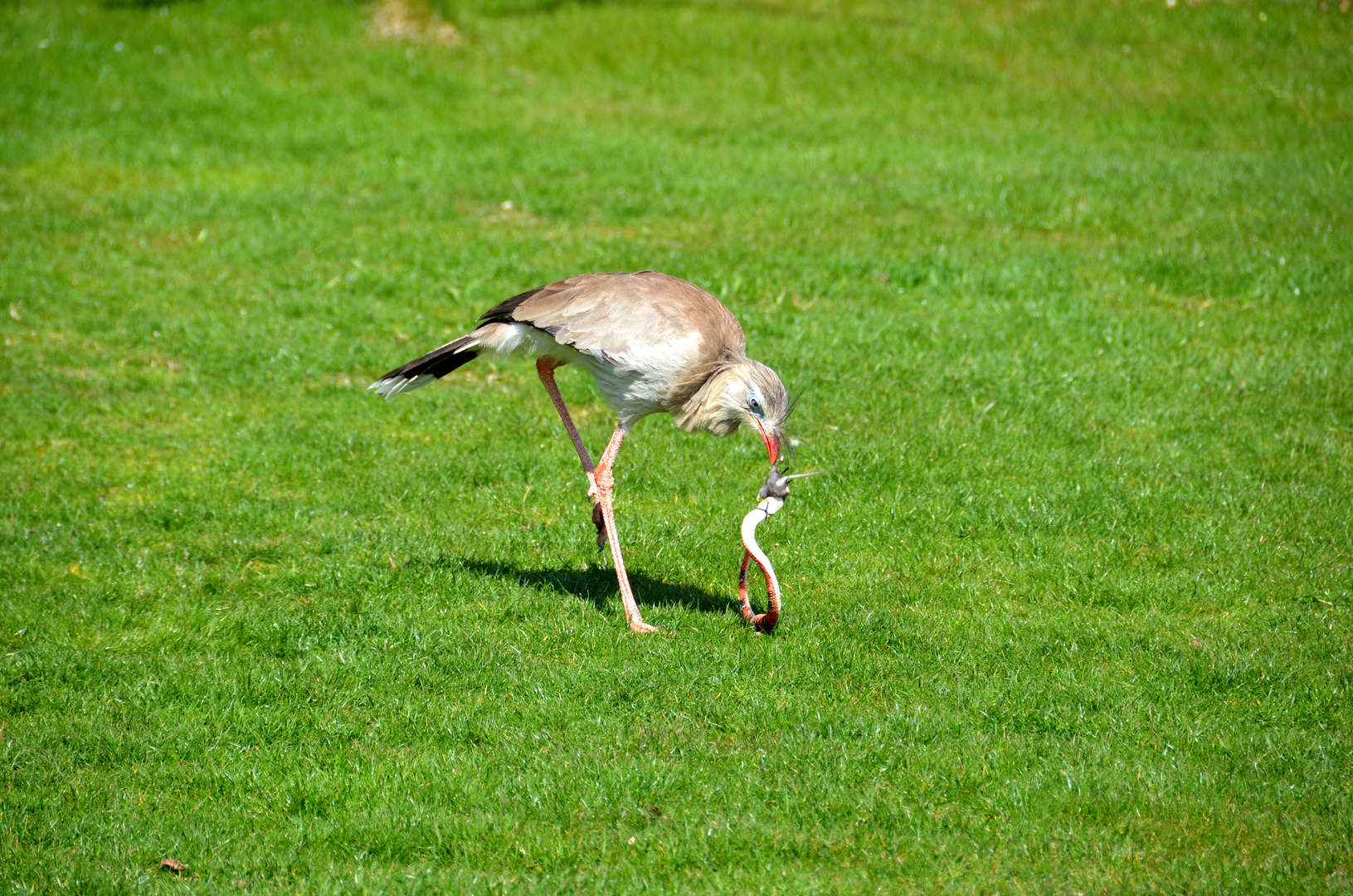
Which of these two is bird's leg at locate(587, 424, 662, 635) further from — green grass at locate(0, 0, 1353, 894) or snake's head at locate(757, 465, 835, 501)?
snake's head at locate(757, 465, 835, 501)

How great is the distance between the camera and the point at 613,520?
6715 mm

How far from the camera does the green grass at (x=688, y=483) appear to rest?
479 cm

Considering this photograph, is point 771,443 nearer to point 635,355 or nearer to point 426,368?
point 635,355

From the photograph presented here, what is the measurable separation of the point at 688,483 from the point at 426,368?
6.64 ft

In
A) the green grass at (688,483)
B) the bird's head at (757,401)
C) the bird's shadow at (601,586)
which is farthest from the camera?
the bird's shadow at (601,586)

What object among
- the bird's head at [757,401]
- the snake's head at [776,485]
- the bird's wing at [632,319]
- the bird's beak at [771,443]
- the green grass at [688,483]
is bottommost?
the green grass at [688,483]

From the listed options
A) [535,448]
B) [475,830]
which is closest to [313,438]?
[535,448]

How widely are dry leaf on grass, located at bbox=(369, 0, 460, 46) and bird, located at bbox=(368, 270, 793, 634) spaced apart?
11766 millimetres

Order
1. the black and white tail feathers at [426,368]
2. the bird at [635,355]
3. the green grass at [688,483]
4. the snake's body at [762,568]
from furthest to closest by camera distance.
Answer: the black and white tail feathers at [426,368] < the bird at [635,355] < the snake's body at [762,568] < the green grass at [688,483]

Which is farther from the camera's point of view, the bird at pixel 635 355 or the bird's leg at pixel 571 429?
the bird's leg at pixel 571 429

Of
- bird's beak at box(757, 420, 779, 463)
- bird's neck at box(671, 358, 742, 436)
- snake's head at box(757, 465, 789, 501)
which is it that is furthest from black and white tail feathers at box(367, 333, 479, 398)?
snake's head at box(757, 465, 789, 501)

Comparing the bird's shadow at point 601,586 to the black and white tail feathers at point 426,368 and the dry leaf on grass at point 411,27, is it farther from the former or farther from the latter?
the dry leaf on grass at point 411,27

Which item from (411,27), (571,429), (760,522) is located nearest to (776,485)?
(760,522)

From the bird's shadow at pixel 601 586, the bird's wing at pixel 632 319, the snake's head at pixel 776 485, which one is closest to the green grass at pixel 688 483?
the bird's shadow at pixel 601 586
